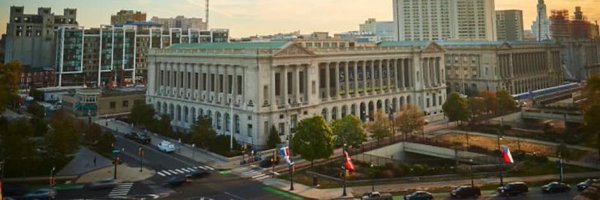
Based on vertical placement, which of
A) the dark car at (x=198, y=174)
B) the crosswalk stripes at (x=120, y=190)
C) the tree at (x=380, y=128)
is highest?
the tree at (x=380, y=128)

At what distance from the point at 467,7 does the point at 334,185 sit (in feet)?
554

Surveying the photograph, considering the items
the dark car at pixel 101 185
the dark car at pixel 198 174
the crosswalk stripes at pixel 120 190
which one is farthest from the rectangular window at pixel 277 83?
the dark car at pixel 101 185

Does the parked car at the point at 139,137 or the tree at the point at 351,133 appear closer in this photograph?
the tree at the point at 351,133

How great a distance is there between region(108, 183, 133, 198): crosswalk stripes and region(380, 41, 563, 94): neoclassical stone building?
95.7m

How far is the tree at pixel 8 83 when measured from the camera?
61.0 metres

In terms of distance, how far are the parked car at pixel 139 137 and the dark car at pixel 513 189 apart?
2054 inches

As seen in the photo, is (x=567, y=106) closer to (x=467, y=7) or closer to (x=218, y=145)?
(x=218, y=145)

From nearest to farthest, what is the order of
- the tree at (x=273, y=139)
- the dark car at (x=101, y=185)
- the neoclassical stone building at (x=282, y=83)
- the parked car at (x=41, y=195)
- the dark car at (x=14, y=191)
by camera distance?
the parked car at (x=41, y=195), the dark car at (x=14, y=191), the dark car at (x=101, y=185), the tree at (x=273, y=139), the neoclassical stone building at (x=282, y=83)

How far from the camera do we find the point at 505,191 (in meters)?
44.2

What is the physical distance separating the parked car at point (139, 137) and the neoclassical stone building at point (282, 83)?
10337mm

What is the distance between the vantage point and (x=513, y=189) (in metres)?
44.3

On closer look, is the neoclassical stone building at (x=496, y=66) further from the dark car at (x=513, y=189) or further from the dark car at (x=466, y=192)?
the dark car at (x=466, y=192)

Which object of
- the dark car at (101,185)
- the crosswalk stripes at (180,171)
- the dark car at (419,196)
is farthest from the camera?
the crosswalk stripes at (180,171)

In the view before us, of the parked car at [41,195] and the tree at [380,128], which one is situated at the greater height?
the tree at [380,128]
